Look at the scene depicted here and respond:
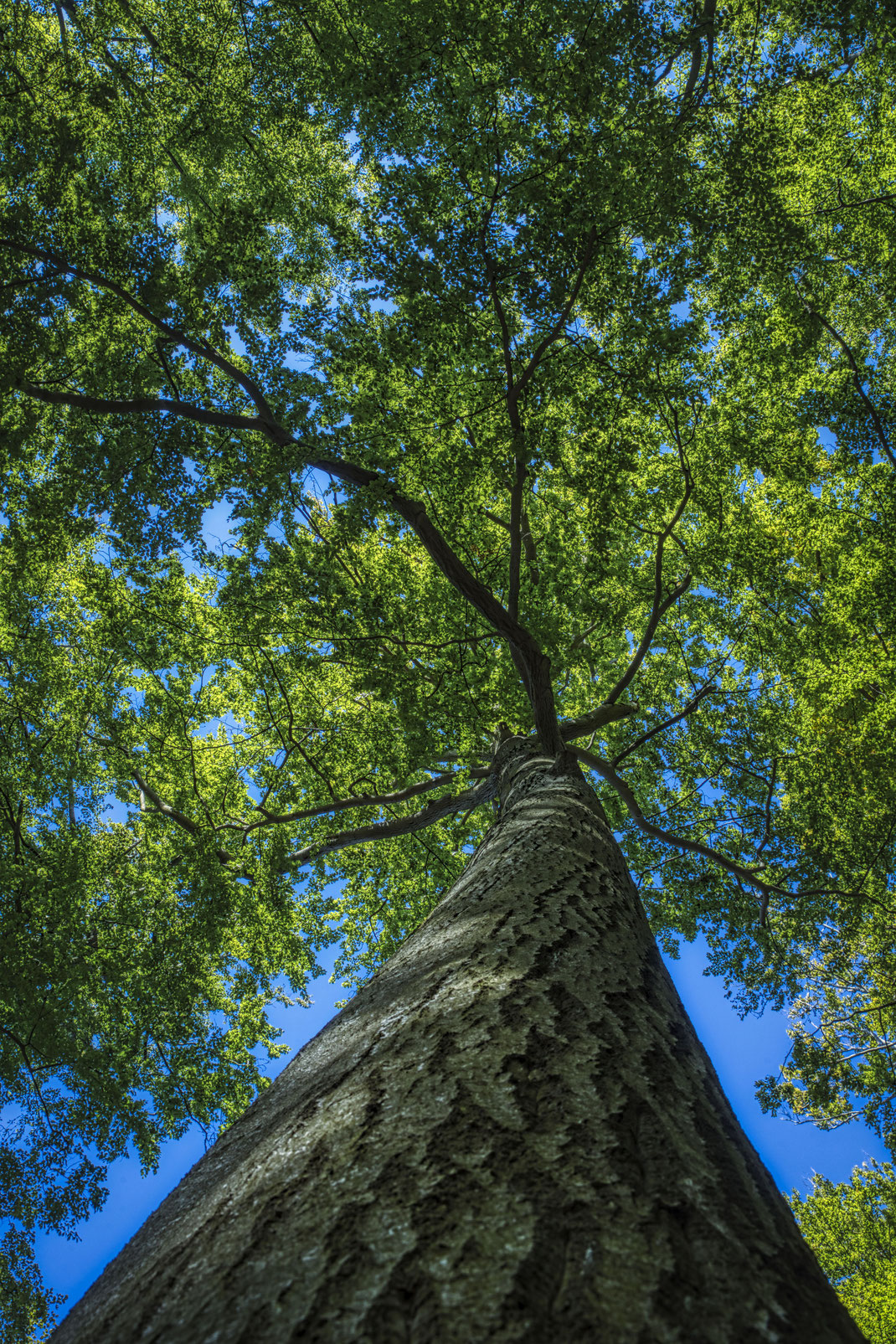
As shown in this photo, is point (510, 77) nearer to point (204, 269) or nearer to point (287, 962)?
point (204, 269)

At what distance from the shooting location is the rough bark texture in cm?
78

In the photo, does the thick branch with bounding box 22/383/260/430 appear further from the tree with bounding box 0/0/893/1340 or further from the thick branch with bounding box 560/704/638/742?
the thick branch with bounding box 560/704/638/742

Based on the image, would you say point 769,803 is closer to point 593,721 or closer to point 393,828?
point 593,721

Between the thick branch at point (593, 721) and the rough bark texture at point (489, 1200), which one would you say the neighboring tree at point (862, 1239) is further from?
the rough bark texture at point (489, 1200)

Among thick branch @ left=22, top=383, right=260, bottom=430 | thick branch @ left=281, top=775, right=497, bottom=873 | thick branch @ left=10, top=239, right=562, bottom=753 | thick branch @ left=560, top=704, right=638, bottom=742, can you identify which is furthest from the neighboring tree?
thick branch @ left=22, top=383, right=260, bottom=430

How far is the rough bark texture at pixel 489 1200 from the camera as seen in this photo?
783 millimetres

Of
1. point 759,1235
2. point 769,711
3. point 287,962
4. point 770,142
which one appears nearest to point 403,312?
point 770,142

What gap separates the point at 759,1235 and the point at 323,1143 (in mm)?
769

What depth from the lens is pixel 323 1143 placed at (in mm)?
1246

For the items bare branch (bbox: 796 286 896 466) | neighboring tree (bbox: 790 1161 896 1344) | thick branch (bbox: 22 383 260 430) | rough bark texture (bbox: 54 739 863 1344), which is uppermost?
thick branch (bbox: 22 383 260 430)

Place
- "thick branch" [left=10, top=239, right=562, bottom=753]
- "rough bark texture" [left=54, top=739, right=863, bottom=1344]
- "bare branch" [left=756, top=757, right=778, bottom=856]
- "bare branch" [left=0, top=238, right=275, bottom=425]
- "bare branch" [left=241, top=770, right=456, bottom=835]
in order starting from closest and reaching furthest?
"rough bark texture" [left=54, top=739, right=863, bottom=1344]
"bare branch" [left=0, top=238, right=275, bottom=425]
"thick branch" [left=10, top=239, right=562, bottom=753]
"bare branch" [left=241, top=770, right=456, bottom=835]
"bare branch" [left=756, top=757, right=778, bottom=856]

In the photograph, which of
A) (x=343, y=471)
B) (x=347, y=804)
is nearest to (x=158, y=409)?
(x=343, y=471)

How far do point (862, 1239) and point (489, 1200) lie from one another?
65.5 feet

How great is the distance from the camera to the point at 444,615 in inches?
354
